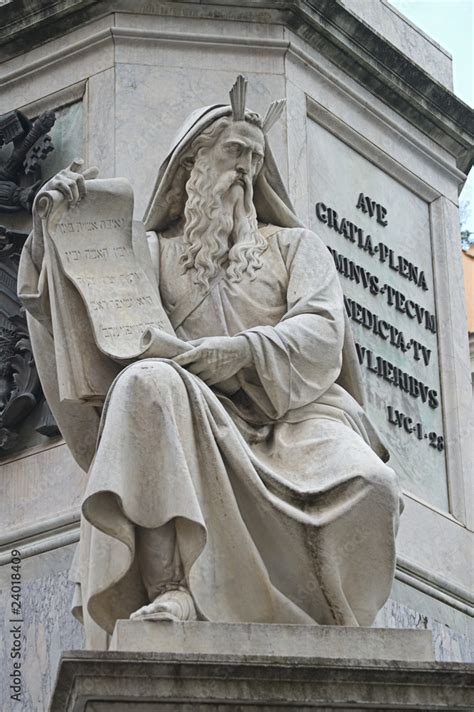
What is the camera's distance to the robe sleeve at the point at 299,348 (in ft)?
31.3

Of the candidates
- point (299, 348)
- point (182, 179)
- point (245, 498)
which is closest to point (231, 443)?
point (245, 498)

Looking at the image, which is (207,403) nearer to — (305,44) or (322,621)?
(322,621)

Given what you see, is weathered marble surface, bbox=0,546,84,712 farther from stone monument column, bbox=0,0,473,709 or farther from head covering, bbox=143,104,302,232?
head covering, bbox=143,104,302,232

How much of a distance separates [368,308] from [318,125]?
104 cm

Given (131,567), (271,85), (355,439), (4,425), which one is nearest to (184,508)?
(131,567)

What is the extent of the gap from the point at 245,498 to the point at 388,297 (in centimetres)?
378

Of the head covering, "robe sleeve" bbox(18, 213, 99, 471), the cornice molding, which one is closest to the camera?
"robe sleeve" bbox(18, 213, 99, 471)

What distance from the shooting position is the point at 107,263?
384 inches

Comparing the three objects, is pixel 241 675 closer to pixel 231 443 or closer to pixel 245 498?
pixel 245 498

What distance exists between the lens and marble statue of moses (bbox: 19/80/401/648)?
8836 mm

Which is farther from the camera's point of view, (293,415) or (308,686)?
(293,415)

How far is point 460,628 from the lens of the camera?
12.0m

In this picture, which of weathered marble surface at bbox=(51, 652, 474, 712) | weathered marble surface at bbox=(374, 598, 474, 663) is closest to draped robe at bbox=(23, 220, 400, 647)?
weathered marble surface at bbox=(51, 652, 474, 712)

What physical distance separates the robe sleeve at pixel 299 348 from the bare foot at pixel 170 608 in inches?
43.1
